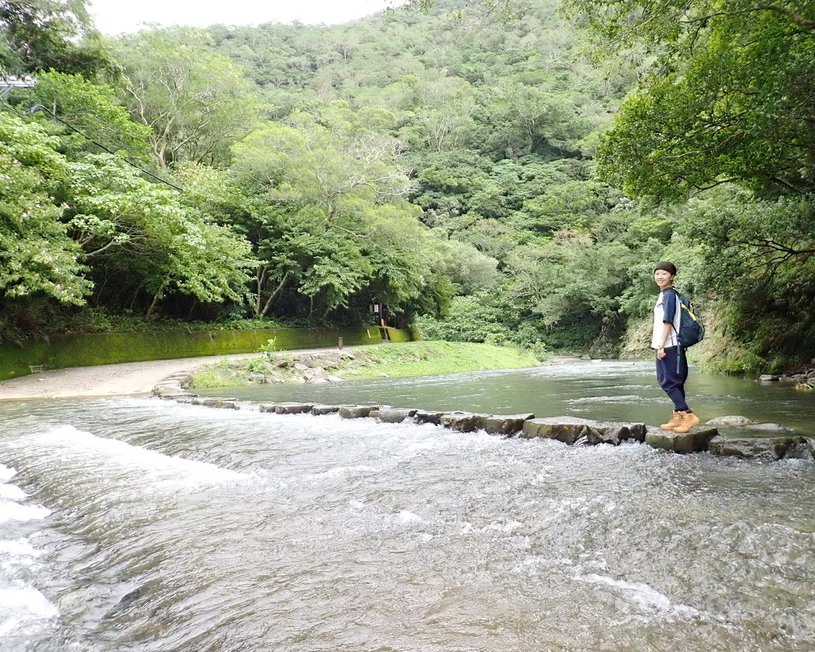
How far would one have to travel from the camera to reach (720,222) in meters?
8.61

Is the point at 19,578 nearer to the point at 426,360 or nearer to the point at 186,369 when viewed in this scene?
the point at 186,369

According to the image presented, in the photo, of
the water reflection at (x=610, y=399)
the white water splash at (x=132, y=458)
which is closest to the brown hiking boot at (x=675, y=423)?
the water reflection at (x=610, y=399)

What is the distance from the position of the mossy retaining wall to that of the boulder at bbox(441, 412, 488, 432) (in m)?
12.2

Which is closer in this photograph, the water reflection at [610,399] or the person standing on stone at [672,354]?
the person standing on stone at [672,354]

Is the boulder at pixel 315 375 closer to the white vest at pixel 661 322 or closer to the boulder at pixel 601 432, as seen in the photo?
the boulder at pixel 601 432

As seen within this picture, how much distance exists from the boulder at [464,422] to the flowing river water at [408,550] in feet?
1.96

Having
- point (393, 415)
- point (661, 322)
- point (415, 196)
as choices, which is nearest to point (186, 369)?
point (393, 415)

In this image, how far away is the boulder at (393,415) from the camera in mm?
6102

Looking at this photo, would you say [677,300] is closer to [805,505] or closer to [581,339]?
[805,505]

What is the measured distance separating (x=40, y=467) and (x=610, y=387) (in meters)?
8.88

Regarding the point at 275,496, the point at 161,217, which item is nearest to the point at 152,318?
the point at 161,217

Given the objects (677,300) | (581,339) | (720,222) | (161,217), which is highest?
(161,217)

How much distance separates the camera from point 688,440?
3.97 meters

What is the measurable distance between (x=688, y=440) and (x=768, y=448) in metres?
0.51
